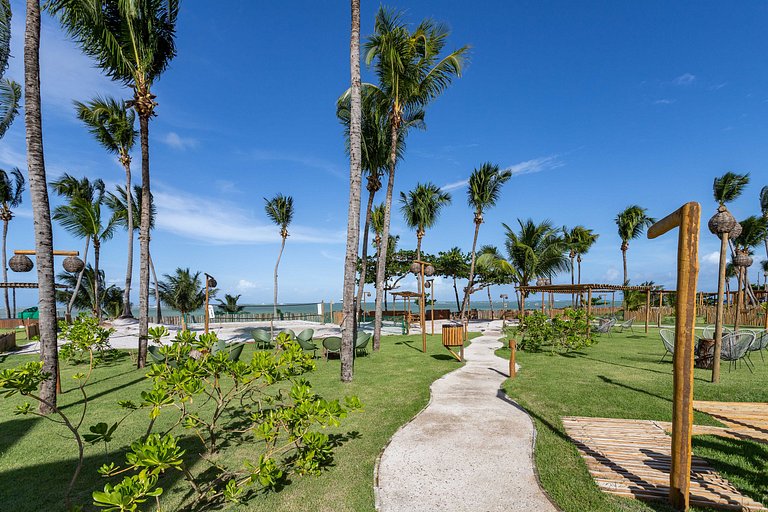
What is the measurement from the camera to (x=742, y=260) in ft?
43.1

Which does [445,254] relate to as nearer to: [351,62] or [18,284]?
[351,62]

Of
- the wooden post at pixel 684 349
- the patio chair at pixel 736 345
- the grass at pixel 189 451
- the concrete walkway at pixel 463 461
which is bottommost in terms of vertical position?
the grass at pixel 189 451

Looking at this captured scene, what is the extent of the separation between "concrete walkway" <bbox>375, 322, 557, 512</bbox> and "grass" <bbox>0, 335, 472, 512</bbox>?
10.6 inches

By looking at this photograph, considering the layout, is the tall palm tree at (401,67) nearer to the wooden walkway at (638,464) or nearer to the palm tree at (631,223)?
the wooden walkway at (638,464)

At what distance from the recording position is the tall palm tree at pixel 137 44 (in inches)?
341

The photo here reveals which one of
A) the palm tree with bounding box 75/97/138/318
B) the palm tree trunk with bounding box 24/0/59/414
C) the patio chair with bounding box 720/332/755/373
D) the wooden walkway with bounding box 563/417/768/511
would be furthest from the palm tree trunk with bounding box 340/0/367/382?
the palm tree with bounding box 75/97/138/318

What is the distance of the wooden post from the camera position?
9.39ft

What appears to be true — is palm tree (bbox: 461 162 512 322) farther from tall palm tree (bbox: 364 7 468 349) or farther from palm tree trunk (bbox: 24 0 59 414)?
palm tree trunk (bbox: 24 0 59 414)

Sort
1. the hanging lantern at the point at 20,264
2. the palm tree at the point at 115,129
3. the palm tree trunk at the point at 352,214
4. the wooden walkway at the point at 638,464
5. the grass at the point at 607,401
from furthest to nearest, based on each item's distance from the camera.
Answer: the palm tree at the point at 115,129
the hanging lantern at the point at 20,264
the palm tree trunk at the point at 352,214
the grass at the point at 607,401
the wooden walkway at the point at 638,464

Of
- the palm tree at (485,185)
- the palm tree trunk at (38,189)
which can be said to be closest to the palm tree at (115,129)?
the palm tree trunk at (38,189)

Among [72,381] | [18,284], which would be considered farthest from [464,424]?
[18,284]

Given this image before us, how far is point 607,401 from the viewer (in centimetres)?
616

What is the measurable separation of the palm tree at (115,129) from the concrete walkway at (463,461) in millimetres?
21731

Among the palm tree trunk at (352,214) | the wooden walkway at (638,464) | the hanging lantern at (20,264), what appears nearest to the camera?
the wooden walkway at (638,464)
